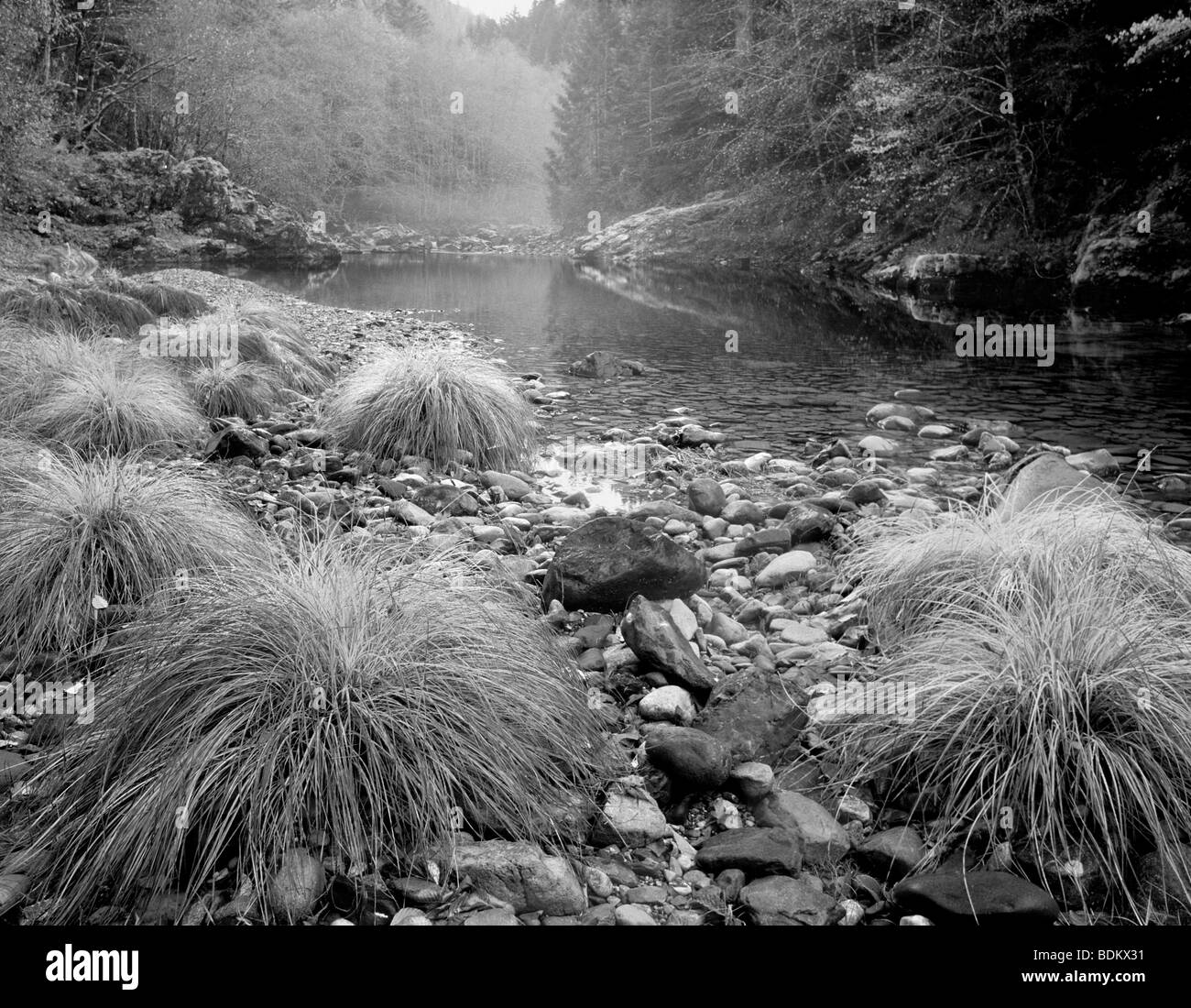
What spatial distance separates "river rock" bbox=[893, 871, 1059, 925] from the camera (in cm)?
230

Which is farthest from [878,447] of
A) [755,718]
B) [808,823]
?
[808,823]

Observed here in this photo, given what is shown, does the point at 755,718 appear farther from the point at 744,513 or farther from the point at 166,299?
the point at 166,299

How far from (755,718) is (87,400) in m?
4.69

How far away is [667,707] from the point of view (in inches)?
129

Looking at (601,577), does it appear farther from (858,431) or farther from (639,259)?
(639,259)

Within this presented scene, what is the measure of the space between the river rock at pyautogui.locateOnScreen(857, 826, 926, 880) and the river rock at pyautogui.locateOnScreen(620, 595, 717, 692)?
93 cm

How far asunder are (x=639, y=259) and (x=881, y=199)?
11.1 metres

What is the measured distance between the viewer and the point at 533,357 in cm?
1219

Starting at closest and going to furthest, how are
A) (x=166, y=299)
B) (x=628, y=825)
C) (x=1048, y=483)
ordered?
(x=628, y=825)
(x=1048, y=483)
(x=166, y=299)

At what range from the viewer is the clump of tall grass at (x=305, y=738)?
7.50 feet

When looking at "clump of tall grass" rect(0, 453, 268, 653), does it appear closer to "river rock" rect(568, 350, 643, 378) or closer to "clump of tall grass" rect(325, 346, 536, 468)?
"clump of tall grass" rect(325, 346, 536, 468)

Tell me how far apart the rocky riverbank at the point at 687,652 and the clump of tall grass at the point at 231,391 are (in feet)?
0.82

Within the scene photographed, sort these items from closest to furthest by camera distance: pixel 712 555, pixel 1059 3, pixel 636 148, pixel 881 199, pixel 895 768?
pixel 895 768
pixel 712 555
pixel 1059 3
pixel 881 199
pixel 636 148
